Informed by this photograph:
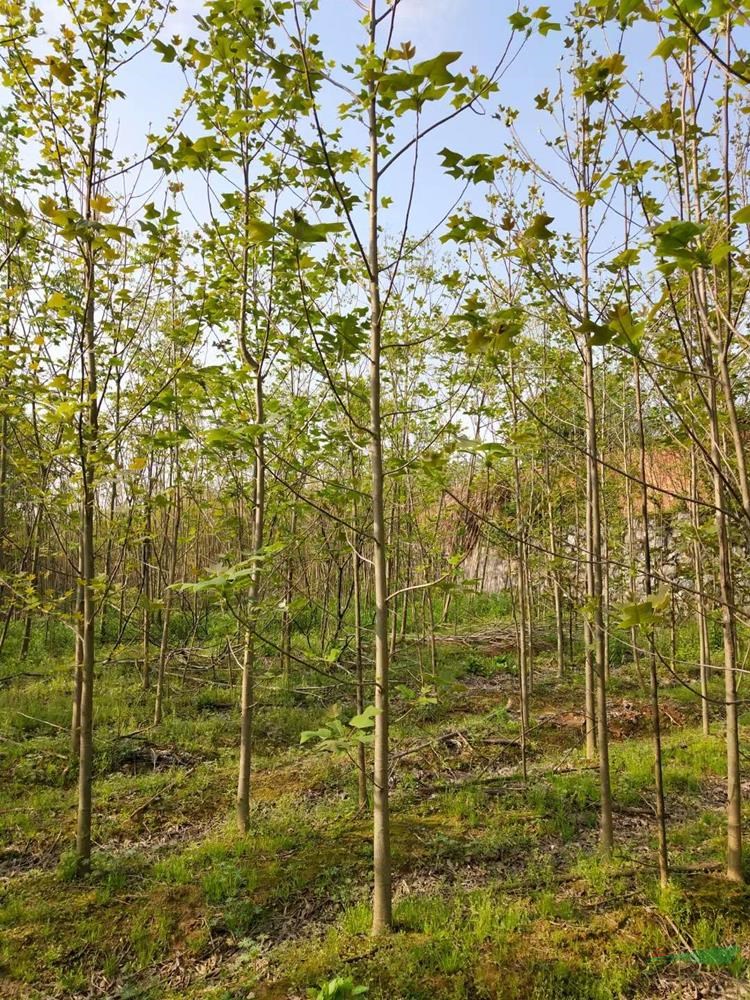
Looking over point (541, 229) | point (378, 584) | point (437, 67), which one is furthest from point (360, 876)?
point (437, 67)

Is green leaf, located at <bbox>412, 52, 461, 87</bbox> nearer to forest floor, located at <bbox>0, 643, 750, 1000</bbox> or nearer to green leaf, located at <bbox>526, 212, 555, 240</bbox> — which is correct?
green leaf, located at <bbox>526, 212, 555, 240</bbox>

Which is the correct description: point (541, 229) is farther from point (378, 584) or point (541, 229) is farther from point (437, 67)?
point (378, 584)

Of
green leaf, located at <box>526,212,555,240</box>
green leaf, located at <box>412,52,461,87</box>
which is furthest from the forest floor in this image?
green leaf, located at <box>412,52,461,87</box>

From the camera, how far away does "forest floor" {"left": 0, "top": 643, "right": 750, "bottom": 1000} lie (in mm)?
3139

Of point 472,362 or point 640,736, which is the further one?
point 640,736

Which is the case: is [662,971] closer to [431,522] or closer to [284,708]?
[284,708]

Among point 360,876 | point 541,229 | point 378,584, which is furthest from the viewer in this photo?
point 360,876

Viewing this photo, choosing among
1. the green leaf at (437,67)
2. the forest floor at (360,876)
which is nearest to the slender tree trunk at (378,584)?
the forest floor at (360,876)

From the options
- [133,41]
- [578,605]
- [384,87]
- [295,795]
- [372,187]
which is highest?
[133,41]

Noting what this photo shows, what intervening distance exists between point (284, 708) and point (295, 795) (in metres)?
2.78

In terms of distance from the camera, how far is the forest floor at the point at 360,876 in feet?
10.3

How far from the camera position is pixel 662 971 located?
3072mm

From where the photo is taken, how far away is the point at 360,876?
165 inches

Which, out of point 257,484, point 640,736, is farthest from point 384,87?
point 640,736
